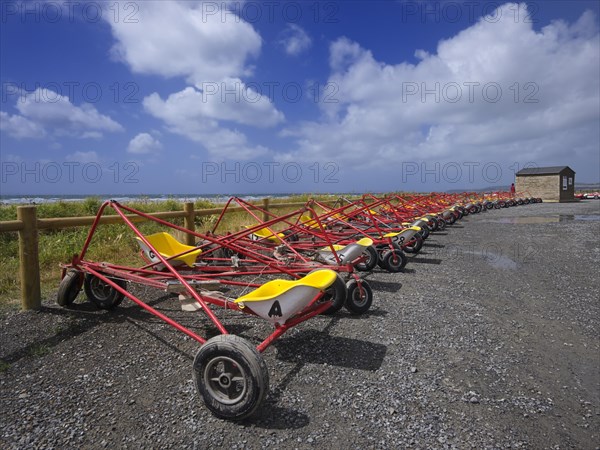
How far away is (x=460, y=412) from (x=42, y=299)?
4924mm

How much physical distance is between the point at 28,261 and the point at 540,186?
42.0 meters

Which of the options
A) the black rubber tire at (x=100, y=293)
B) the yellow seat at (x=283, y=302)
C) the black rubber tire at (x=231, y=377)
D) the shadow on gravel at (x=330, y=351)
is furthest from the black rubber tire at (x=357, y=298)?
the black rubber tire at (x=100, y=293)

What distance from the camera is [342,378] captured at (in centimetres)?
294

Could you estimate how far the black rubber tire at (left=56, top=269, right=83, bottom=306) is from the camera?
433 cm

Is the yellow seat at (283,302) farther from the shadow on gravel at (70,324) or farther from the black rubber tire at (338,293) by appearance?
the shadow on gravel at (70,324)

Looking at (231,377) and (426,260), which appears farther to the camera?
(426,260)

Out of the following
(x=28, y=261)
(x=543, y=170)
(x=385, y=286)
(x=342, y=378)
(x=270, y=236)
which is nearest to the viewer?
(x=342, y=378)

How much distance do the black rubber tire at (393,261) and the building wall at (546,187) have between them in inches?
1357

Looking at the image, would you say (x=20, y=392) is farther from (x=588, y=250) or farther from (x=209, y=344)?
(x=588, y=250)

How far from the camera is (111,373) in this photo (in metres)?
3.03

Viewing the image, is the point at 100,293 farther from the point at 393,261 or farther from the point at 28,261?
the point at 393,261

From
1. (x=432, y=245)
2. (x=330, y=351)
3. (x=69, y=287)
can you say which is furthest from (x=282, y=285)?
(x=432, y=245)

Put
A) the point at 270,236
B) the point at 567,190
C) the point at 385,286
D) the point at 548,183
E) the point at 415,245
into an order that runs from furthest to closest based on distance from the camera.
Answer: the point at 567,190
the point at 548,183
the point at 415,245
the point at 270,236
the point at 385,286

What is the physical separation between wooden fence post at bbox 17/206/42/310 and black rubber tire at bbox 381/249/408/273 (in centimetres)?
526
